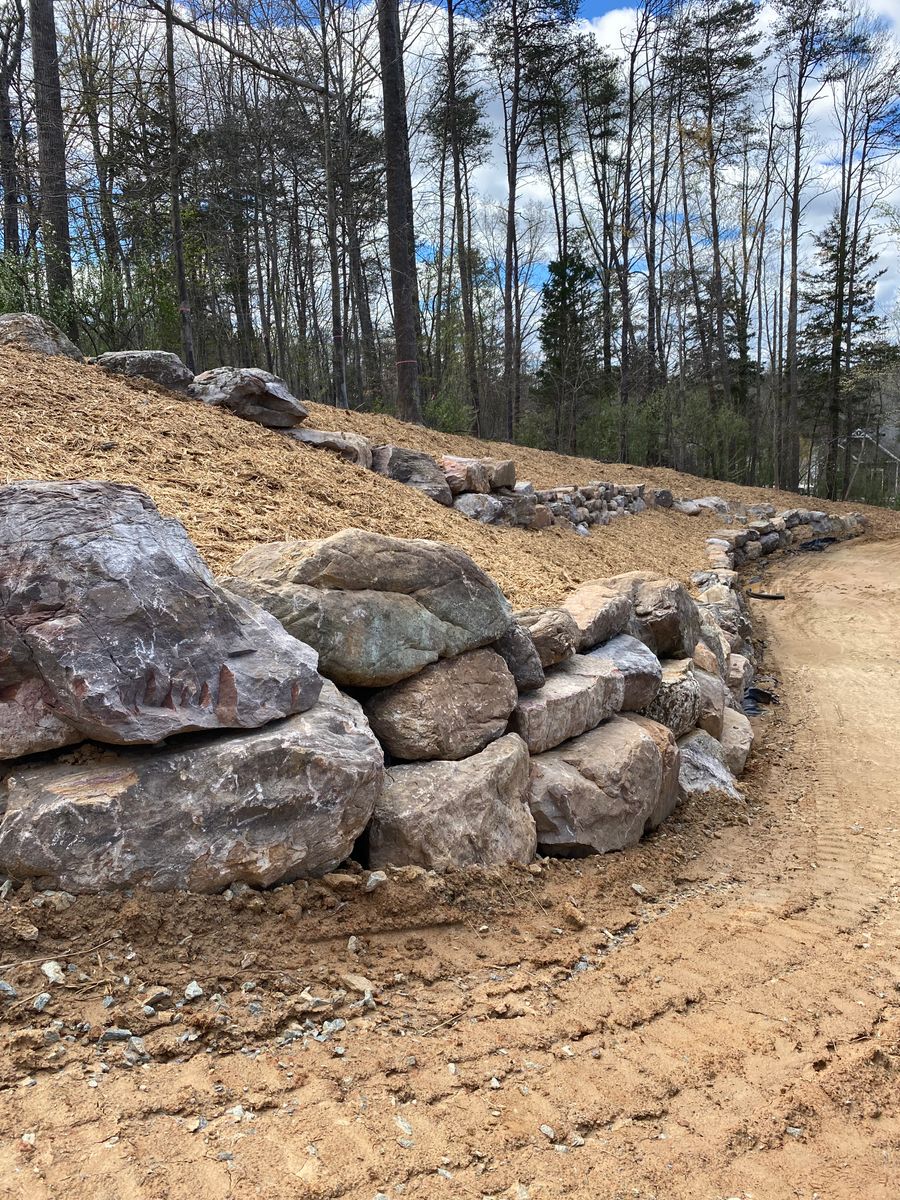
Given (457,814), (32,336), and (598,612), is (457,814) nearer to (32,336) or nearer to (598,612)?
(598,612)

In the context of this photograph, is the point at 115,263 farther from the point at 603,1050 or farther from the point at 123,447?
the point at 603,1050

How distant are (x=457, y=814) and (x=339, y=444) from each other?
5192mm

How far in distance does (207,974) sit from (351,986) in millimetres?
465

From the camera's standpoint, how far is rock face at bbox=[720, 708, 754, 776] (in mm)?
5863

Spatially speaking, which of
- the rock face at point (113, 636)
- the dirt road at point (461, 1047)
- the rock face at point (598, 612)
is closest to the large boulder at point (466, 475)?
the rock face at point (598, 612)

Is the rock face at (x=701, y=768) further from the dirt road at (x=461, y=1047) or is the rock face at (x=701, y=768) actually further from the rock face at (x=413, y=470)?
the rock face at (x=413, y=470)

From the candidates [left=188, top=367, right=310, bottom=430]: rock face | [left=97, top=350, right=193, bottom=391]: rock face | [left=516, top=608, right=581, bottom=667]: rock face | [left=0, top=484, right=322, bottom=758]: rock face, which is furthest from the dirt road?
[left=97, top=350, right=193, bottom=391]: rock face

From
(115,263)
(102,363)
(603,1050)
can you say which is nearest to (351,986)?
(603,1050)

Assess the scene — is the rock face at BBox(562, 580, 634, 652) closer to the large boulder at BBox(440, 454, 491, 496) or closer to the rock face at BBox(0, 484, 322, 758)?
the rock face at BBox(0, 484, 322, 758)

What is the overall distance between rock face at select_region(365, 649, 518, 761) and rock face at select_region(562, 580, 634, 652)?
114cm

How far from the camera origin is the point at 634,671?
485 centimetres

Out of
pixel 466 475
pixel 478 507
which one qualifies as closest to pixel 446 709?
pixel 478 507

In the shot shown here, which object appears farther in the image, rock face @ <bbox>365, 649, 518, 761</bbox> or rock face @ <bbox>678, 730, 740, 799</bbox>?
rock face @ <bbox>678, 730, 740, 799</bbox>

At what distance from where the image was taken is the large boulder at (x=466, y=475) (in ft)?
28.2
